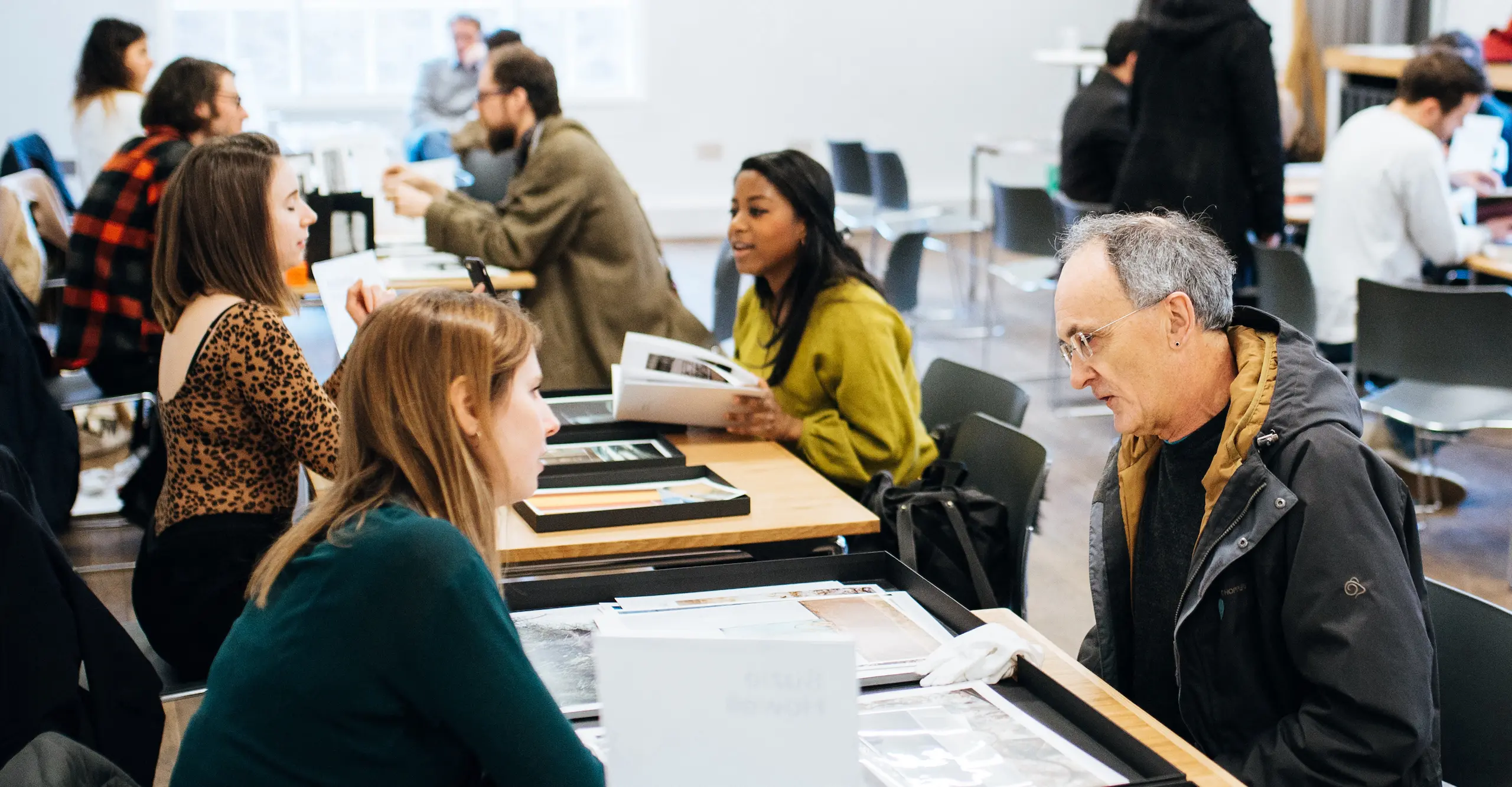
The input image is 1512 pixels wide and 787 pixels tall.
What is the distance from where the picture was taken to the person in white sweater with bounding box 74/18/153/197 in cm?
568

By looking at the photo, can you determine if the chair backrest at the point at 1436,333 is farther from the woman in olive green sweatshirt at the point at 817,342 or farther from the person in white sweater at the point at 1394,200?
the woman in olive green sweatshirt at the point at 817,342

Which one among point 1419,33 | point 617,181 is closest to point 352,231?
point 617,181

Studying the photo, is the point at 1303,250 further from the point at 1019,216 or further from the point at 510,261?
the point at 510,261

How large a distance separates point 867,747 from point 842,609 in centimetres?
42

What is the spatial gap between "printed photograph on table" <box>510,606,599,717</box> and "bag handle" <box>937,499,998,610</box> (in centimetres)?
69

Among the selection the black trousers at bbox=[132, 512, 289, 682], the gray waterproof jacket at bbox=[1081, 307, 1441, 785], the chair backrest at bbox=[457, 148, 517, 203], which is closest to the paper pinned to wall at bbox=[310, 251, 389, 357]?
the black trousers at bbox=[132, 512, 289, 682]

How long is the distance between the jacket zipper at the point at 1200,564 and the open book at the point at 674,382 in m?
1.18

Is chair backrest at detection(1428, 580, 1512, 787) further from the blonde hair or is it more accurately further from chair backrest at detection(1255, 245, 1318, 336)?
chair backrest at detection(1255, 245, 1318, 336)

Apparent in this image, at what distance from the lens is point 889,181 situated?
23.5ft

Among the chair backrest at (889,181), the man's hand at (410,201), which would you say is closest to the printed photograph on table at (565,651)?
the man's hand at (410,201)

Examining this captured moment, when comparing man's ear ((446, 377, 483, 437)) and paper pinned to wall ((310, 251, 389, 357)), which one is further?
paper pinned to wall ((310, 251, 389, 357))

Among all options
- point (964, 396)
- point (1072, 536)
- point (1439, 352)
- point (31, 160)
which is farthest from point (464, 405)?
point (31, 160)

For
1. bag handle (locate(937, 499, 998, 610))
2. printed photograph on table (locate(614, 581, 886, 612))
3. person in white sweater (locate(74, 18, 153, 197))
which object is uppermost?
person in white sweater (locate(74, 18, 153, 197))

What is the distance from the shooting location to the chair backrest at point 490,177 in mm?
5613
